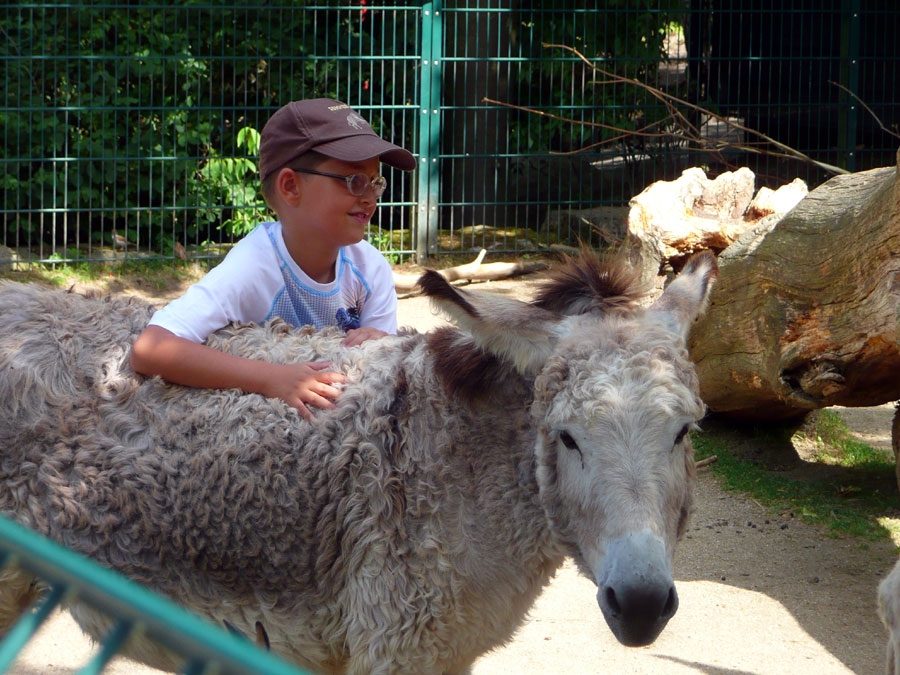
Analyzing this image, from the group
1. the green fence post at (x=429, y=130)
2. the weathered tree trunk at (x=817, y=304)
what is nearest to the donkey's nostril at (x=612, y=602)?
the weathered tree trunk at (x=817, y=304)

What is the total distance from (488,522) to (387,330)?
105cm

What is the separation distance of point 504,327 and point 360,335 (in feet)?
2.41

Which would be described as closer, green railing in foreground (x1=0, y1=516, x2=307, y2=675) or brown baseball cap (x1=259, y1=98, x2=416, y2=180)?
green railing in foreground (x1=0, y1=516, x2=307, y2=675)

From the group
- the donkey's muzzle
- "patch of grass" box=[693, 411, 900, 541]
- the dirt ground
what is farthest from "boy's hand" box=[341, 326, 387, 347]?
"patch of grass" box=[693, 411, 900, 541]

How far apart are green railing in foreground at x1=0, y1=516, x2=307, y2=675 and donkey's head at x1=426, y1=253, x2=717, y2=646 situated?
1.47 metres

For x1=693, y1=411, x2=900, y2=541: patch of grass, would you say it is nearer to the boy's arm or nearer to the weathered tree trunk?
the weathered tree trunk

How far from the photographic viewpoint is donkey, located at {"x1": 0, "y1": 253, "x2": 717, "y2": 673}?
2.74 meters

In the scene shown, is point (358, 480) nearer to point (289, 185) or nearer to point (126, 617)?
point (289, 185)

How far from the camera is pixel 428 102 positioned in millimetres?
10812

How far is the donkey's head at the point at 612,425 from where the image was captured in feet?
7.72

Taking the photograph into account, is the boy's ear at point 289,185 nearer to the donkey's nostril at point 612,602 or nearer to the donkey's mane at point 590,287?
the donkey's mane at point 590,287

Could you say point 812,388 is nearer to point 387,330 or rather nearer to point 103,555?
point 387,330

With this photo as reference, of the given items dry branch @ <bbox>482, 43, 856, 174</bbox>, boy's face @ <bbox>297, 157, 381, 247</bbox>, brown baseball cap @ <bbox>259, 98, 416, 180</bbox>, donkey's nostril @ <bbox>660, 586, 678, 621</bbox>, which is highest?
dry branch @ <bbox>482, 43, 856, 174</bbox>

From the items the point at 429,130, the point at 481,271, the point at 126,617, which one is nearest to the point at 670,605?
the point at 126,617
